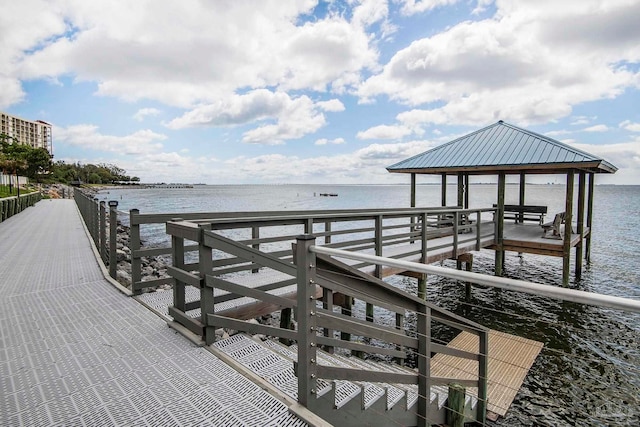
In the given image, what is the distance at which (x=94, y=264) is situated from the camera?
21.2 ft

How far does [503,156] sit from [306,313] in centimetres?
1123

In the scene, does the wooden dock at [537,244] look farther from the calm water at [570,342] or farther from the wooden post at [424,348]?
the wooden post at [424,348]

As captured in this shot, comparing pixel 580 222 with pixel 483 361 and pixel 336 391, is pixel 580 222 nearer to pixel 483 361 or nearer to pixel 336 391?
pixel 483 361

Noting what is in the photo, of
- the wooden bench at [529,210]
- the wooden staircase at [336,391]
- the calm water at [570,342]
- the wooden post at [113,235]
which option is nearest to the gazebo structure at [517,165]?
the wooden bench at [529,210]

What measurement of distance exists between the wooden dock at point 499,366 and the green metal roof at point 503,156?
228 inches

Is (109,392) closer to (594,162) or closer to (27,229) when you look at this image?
(594,162)

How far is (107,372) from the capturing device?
2.64 meters

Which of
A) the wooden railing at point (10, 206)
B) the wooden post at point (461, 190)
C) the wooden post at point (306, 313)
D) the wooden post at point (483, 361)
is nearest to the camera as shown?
the wooden post at point (306, 313)

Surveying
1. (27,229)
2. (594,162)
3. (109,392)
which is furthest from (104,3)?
(594,162)

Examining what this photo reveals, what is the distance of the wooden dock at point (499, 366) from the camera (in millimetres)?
4984

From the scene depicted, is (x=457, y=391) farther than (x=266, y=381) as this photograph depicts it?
Yes

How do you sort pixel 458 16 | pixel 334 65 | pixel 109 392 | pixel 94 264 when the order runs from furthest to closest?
1. pixel 334 65
2. pixel 458 16
3. pixel 94 264
4. pixel 109 392

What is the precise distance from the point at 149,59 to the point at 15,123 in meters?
145

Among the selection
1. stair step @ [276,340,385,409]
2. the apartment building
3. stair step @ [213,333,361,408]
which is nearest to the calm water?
stair step @ [276,340,385,409]
